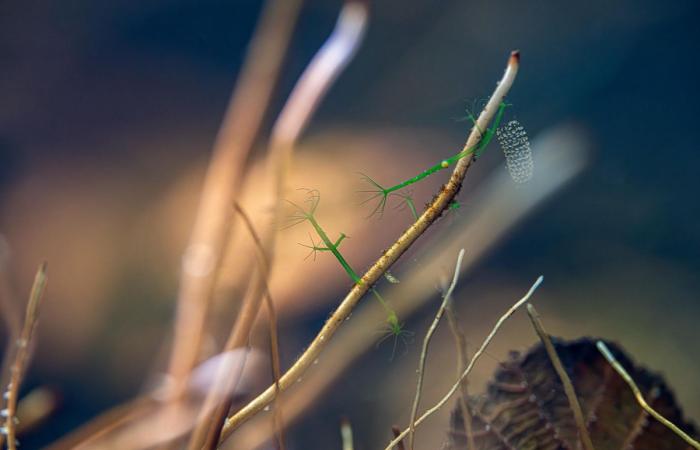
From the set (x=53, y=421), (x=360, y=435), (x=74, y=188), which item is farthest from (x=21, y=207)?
(x=360, y=435)

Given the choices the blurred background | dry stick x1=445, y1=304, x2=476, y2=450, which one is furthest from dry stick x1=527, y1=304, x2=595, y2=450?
the blurred background

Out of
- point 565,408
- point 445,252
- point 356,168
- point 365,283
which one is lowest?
point 565,408

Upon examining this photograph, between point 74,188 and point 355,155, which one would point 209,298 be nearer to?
point 355,155

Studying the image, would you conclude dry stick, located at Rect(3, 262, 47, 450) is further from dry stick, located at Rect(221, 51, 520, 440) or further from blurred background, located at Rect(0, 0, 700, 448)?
blurred background, located at Rect(0, 0, 700, 448)

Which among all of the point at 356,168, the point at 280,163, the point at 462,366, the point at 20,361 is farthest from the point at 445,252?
the point at 20,361

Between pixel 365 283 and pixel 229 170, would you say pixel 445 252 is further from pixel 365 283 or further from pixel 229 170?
pixel 229 170
